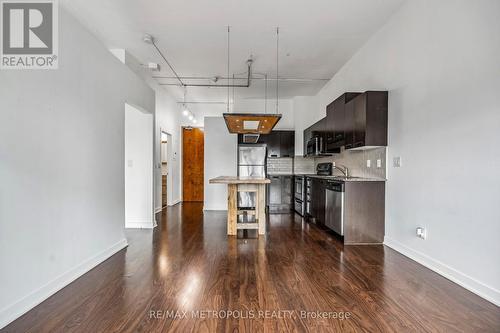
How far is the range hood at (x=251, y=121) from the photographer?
3709 millimetres

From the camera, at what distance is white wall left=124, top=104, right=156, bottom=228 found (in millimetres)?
4555

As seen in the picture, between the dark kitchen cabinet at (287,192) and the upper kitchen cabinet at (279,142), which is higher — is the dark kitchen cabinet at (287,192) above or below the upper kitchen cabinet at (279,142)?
below

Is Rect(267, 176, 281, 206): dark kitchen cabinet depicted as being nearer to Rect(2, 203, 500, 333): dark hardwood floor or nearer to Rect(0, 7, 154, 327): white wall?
Rect(2, 203, 500, 333): dark hardwood floor

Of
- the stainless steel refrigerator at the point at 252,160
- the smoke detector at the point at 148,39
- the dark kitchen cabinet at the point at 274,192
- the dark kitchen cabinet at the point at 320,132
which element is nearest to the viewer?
the smoke detector at the point at 148,39

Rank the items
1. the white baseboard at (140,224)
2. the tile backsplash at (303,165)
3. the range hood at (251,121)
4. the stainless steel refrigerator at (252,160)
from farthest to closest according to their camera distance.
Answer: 1. the tile backsplash at (303,165)
2. the stainless steel refrigerator at (252,160)
3. the white baseboard at (140,224)
4. the range hood at (251,121)

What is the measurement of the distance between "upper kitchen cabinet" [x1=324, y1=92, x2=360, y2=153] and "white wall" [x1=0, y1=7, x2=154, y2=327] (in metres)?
3.41

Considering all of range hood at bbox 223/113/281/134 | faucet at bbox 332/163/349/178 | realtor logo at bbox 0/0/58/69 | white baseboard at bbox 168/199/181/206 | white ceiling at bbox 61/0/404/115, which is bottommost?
white baseboard at bbox 168/199/181/206

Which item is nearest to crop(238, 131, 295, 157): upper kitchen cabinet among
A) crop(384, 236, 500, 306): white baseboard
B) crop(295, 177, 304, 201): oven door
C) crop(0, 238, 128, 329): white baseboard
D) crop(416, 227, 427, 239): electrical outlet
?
crop(295, 177, 304, 201): oven door

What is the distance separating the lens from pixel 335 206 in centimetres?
385

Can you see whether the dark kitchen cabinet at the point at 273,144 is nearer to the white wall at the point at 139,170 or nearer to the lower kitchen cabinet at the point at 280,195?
the lower kitchen cabinet at the point at 280,195

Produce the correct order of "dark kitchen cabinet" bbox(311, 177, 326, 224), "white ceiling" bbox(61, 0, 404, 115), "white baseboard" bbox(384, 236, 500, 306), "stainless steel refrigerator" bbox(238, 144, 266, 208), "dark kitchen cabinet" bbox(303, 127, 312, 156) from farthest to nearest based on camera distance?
"stainless steel refrigerator" bbox(238, 144, 266, 208)
"dark kitchen cabinet" bbox(303, 127, 312, 156)
"dark kitchen cabinet" bbox(311, 177, 326, 224)
"white ceiling" bbox(61, 0, 404, 115)
"white baseboard" bbox(384, 236, 500, 306)

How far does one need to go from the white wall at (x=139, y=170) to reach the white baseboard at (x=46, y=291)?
1.51 meters

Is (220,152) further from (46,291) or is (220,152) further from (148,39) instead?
(46,291)

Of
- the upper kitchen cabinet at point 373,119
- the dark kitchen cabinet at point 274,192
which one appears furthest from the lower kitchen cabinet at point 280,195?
the upper kitchen cabinet at point 373,119
